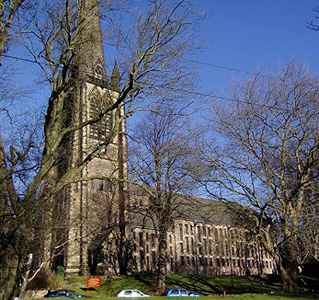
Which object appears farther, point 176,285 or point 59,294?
point 176,285

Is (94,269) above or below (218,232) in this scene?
below

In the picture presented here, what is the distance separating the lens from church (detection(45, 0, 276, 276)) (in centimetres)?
1167

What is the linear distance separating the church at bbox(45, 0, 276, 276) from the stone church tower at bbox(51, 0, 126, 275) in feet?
0.10

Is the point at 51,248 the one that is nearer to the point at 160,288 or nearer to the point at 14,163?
the point at 160,288

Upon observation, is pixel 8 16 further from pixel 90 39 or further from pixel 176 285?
pixel 176 285

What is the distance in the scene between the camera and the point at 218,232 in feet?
236

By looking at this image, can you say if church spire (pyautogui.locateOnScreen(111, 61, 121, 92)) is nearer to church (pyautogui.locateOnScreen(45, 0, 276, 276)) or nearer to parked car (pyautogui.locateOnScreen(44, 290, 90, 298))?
church (pyautogui.locateOnScreen(45, 0, 276, 276))

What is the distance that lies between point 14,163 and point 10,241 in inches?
75.4

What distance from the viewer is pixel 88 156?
10.0 meters

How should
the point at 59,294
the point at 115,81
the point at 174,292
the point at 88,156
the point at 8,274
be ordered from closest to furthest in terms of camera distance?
the point at 8,274
the point at 88,156
the point at 115,81
the point at 59,294
the point at 174,292

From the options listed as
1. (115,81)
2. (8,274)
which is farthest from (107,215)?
(8,274)

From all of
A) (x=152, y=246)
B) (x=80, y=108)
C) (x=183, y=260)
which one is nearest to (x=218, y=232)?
(x=183, y=260)

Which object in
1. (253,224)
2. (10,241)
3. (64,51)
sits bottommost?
(10,241)

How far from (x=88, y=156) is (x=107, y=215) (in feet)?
97.1
